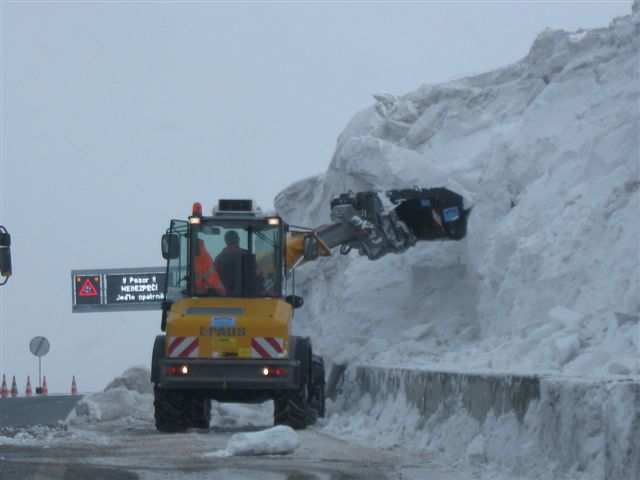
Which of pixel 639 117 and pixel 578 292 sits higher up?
pixel 639 117

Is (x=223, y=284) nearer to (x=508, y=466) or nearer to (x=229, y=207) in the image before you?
(x=229, y=207)

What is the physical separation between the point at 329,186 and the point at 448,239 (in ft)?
19.4

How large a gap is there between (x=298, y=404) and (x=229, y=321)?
4.99 ft

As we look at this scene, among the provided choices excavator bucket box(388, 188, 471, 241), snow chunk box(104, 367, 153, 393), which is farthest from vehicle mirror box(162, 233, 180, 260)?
snow chunk box(104, 367, 153, 393)

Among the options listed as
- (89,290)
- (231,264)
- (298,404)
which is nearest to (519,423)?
(298,404)

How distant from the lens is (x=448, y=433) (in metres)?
12.6

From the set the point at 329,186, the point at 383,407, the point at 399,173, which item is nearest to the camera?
the point at 383,407

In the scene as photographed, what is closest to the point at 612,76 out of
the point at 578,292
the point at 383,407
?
the point at 578,292

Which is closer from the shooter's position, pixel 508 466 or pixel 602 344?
pixel 508 466

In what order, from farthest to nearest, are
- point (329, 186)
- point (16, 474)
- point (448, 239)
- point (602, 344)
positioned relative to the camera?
point (329, 186) < point (448, 239) < point (602, 344) < point (16, 474)

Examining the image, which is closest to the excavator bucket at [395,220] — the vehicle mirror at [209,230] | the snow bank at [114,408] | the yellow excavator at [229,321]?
the yellow excavator at [229,321]

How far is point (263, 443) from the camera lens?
39.8 ft

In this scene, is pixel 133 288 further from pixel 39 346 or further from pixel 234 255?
pixel 234 255

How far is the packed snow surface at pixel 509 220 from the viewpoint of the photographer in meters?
15.3
